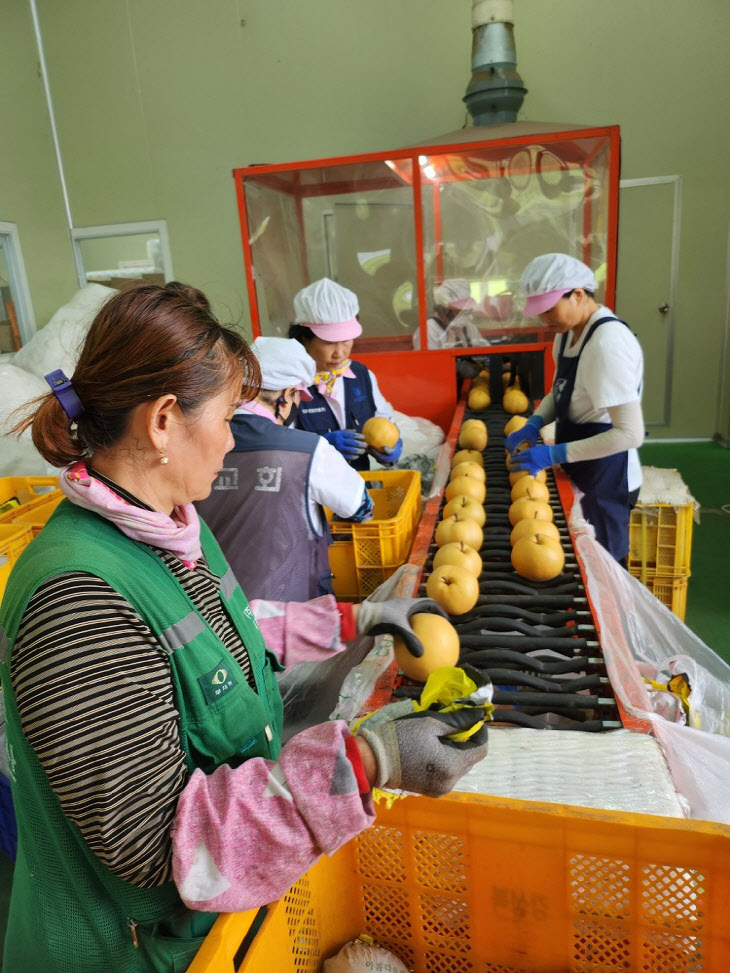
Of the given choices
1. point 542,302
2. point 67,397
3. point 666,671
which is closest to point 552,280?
point 542,302

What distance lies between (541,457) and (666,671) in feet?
3.98

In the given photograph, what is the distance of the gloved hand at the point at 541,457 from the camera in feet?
9.59

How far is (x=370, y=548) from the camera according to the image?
250 centimetres

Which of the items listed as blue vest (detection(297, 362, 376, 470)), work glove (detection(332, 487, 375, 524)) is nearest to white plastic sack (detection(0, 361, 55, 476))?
blue vest (detection(297, 362, 376, 470))

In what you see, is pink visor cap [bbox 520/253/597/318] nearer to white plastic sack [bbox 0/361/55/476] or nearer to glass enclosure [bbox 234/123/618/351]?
glass enclosure [bbox 234/123/618/351]

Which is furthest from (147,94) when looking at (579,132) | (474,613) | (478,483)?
(474,613)

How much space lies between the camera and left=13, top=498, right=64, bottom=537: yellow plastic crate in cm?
289

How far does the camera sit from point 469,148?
4078mm

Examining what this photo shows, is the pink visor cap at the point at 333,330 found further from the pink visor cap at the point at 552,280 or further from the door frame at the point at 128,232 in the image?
the door frame at the point at 128,232

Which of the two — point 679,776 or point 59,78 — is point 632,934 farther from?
point 59,78

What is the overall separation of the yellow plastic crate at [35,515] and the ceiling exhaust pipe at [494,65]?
5463 millimetres

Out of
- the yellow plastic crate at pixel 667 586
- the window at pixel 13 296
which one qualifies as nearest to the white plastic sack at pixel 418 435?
the yellow plastic crate at pixel 667 586

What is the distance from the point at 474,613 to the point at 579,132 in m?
3.28

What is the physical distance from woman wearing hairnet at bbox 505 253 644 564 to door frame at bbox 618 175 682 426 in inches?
179
